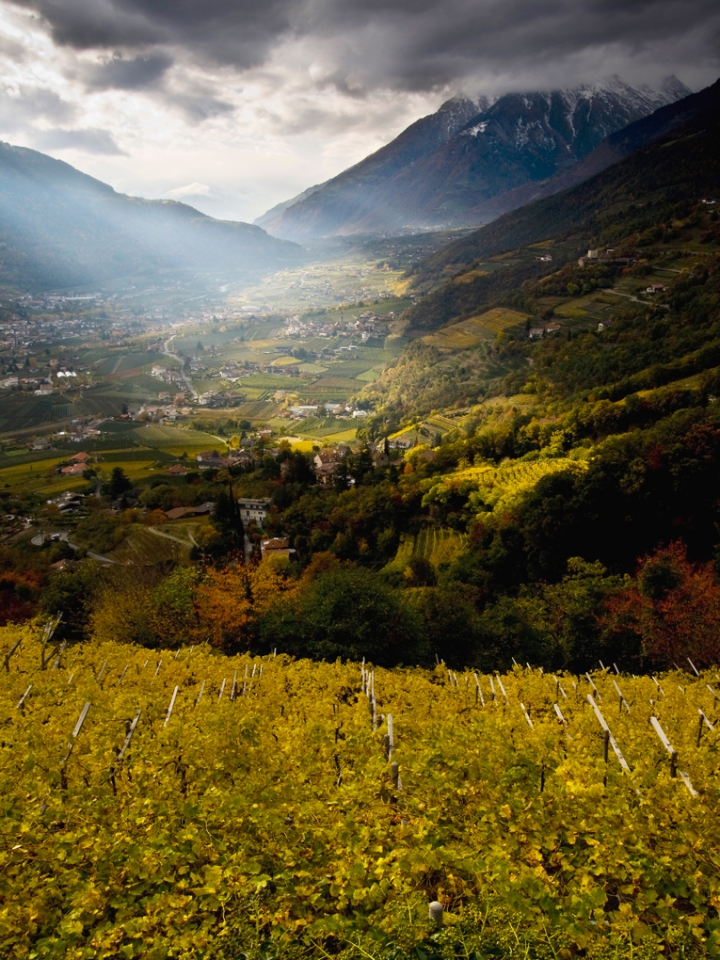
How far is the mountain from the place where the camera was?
3649 inches

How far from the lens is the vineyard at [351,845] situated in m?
3.88

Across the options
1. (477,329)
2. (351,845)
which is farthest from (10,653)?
(477,329)

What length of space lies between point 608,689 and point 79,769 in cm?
1214

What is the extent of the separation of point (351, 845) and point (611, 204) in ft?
447

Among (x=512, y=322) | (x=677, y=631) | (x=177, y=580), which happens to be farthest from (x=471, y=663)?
(x=512, y=322)

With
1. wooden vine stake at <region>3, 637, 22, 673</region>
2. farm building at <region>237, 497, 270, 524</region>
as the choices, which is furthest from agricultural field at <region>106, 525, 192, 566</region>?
wooden vine stake at <region>3, 637, 22, 673</region>

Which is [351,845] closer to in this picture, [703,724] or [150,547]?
[703,724]

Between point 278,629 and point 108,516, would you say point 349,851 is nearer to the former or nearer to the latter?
point 278,629

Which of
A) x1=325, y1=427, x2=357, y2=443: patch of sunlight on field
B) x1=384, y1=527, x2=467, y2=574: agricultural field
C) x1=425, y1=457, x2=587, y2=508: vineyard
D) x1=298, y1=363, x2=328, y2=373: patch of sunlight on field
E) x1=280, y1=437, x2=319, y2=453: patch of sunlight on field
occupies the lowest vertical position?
x1=325, y1=427, x2=357, y2=443: patch of sunlight on field

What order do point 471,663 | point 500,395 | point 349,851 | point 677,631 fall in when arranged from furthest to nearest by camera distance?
point 500,395 → point 471,663 → point 677,631 → point 349,851

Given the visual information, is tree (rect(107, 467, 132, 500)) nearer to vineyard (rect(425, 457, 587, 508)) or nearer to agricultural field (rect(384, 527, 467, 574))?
agricultural field (rect(384, 527, 467, 574))

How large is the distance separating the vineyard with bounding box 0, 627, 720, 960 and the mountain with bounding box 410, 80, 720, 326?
99.1 metres

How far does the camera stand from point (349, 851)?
470cm

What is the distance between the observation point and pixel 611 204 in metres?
114
